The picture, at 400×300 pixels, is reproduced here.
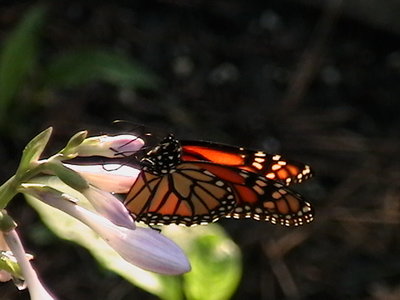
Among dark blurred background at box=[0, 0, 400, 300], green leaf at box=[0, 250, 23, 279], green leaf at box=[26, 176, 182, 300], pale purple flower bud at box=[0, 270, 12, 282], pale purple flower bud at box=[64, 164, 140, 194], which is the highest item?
pale purple flower bud at box=[64, 164, 140, 194]

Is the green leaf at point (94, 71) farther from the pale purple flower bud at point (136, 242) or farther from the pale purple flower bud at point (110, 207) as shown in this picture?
the pale purple flower bud at point (110, 207)

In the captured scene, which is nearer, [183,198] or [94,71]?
[183,198]

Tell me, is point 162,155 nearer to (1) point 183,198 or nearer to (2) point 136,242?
(1) point 183,198

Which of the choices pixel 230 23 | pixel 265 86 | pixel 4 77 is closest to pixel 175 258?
pixel 4 77

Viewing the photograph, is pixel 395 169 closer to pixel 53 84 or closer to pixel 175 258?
pixel 53 84

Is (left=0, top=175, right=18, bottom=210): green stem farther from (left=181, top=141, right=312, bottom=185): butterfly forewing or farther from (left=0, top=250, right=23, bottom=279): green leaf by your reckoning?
(left=181, top=141, right=312, bottom=185): butterfly forewing

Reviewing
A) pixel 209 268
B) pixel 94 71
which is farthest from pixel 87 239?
pixel 94 71

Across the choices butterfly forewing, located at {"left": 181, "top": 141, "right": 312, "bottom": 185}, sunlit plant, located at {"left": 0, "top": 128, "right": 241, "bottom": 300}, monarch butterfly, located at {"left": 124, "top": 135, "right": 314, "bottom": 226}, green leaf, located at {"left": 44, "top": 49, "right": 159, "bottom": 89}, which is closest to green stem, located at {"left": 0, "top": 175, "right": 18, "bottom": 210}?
sunlit plant, located at {"left": 0, "top": 128, "right": 241, "bottom": 300}
